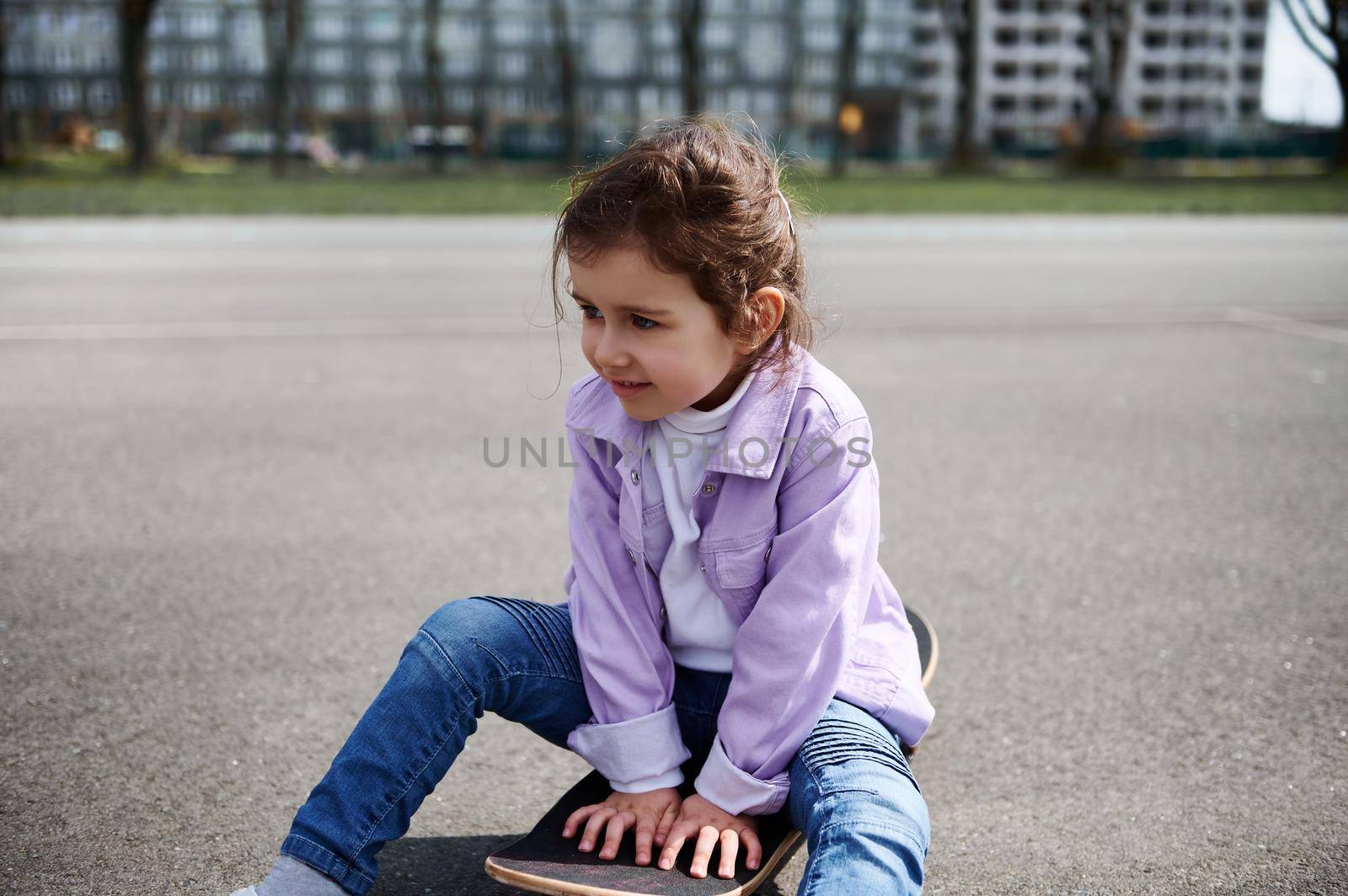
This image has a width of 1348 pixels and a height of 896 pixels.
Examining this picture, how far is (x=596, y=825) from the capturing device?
2000 millimetres

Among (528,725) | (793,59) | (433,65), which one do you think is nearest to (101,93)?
(793,59)

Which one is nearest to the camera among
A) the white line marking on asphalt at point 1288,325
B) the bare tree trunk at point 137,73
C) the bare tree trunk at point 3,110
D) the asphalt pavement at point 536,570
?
the asphalt pavement at point 536,570

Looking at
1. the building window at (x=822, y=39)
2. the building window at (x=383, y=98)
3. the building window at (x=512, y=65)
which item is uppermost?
the building window at (x=822, y=39)

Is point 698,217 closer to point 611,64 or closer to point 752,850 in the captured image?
point 752,850

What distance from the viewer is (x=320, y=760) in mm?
2643

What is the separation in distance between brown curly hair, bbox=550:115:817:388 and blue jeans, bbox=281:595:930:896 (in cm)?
62

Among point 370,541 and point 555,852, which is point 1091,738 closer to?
point 555,852

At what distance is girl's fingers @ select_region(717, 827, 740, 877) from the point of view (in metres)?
1.90

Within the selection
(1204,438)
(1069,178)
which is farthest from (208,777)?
(1069,178)

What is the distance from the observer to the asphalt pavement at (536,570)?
7.85 ft

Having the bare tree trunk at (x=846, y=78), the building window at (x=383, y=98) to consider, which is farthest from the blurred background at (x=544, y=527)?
the building window at (x=383, y=98)

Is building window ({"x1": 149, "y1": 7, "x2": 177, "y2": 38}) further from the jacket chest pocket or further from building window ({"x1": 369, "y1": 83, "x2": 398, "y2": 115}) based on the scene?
the jacket chest pocket

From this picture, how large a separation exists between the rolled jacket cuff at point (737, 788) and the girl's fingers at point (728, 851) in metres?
0.04

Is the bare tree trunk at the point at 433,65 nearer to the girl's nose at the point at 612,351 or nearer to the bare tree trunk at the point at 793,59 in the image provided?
the girl's nose at the point at 612,351
